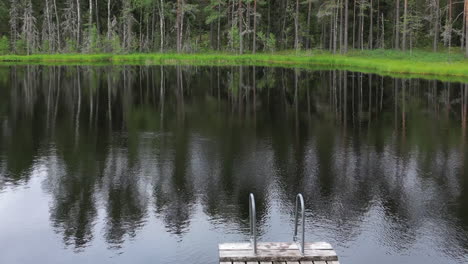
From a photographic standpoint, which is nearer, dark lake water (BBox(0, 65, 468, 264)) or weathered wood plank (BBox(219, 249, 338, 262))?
weathered wood plank (BBox(219, 249, 338, 262))

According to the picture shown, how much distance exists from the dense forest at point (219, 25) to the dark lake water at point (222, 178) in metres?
52.0

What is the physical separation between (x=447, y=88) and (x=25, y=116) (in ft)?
91.1

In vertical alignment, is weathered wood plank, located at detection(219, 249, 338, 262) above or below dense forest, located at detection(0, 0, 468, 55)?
below

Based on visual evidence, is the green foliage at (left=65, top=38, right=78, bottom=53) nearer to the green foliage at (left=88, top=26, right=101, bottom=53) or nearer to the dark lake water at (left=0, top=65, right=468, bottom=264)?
the green foliage at (left=88, top=26, right=101, bottom=53)

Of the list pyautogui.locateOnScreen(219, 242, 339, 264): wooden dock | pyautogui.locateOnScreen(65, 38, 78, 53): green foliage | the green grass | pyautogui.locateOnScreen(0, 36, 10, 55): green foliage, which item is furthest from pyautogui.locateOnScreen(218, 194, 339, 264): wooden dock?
pyautogui.locateOnScreen(0, 36, 10, 55): green foliage

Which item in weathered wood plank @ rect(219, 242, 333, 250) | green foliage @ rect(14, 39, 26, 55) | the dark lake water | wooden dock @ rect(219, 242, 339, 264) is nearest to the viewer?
wooden dock @ rect(219, 242, 339, 264)

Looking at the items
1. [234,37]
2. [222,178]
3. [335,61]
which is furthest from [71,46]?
[222,178]

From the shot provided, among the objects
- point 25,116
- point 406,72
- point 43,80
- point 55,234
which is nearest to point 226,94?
point 25,116

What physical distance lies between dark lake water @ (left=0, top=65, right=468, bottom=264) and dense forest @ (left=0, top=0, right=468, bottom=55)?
51978mm

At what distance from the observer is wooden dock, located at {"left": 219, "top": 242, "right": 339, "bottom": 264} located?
9336 mm

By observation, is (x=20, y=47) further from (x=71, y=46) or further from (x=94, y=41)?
(x=94, y=41)

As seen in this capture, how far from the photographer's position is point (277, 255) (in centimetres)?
945

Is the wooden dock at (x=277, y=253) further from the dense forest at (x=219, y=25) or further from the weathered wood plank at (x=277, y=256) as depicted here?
the dense forest at (x=219, y=25)

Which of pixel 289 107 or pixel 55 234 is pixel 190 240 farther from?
pixel 289 107
